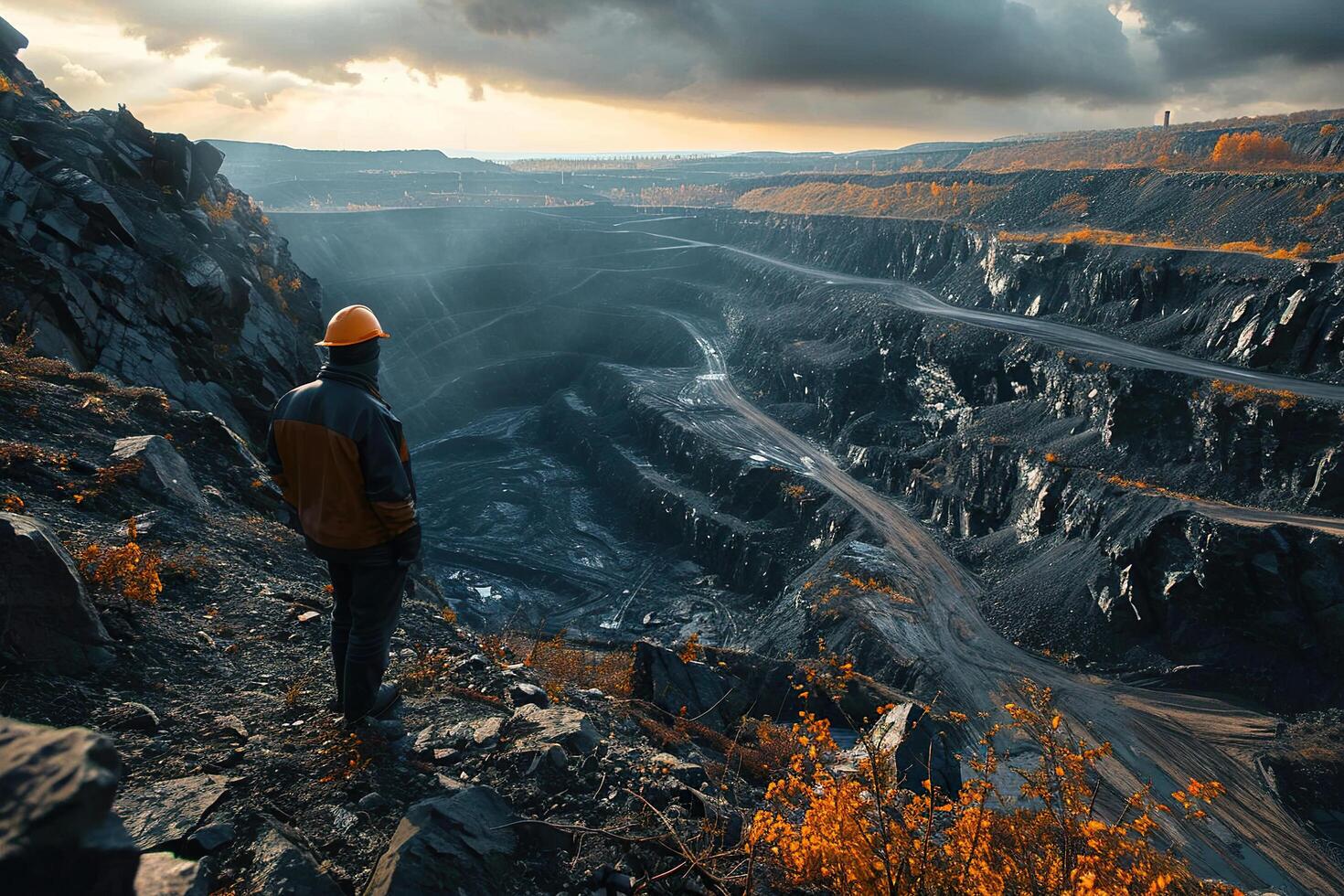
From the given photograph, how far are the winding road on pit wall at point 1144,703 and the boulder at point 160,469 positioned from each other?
19.7m

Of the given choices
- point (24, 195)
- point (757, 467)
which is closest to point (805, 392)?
point (757, 467)

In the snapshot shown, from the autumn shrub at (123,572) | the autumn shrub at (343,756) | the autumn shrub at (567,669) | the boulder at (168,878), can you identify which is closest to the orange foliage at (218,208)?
the autumn shrub at (567,669)

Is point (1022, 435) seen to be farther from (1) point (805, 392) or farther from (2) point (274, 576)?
(2) point (274, 576)

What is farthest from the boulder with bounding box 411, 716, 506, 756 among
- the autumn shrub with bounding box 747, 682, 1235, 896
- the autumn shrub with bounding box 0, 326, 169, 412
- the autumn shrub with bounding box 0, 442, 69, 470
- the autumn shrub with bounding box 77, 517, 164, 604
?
the autumn shrub with bounding box 0, 326, 169, 412

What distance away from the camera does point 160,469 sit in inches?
373

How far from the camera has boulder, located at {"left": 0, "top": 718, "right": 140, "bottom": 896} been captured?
6.13ft

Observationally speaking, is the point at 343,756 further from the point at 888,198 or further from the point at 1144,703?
the point at 888,198

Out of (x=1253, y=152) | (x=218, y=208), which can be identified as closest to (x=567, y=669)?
(x=218, y=208)

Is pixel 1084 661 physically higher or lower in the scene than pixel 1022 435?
lower

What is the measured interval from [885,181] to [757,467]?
5823 centimetres

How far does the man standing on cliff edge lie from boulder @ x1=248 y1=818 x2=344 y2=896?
5.31ft

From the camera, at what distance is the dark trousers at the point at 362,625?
5.12 metres

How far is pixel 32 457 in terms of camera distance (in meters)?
7.91

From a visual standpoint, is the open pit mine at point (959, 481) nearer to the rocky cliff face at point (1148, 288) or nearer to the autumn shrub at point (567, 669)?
the rocky cliff face at point (1148, 288)
